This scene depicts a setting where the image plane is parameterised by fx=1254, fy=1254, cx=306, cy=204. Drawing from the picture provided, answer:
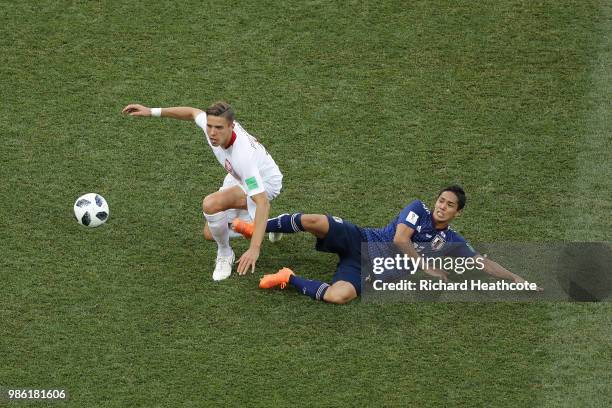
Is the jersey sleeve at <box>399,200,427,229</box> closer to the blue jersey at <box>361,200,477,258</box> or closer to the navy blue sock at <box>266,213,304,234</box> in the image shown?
the blue jersey at <box>361,200,477,258</box>

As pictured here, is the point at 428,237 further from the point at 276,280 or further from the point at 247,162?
the point at 247,162

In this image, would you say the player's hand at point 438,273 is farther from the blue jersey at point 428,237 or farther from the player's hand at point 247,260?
the player's hand at point 247,260

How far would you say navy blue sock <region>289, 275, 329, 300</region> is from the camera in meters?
9.27

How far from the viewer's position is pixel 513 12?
12469 millimetres

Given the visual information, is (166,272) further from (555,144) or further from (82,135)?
(555,144)

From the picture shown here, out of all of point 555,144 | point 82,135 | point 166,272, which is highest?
point 82,135

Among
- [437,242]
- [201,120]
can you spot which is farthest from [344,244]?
[201,120]

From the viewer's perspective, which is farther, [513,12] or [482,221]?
[513,12]

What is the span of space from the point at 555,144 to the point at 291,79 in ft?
8.26

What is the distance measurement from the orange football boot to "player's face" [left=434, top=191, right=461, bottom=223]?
118 centimetres

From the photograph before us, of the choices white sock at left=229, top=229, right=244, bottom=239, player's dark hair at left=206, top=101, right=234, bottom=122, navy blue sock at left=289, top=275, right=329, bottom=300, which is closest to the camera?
player's dark hair at left=206, top=101, right=234, bottom=122

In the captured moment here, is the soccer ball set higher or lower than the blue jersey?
higher

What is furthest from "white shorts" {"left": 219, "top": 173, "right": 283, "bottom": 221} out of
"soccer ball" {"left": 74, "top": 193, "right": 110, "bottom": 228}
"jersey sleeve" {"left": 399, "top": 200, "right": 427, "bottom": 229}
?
"jersey sleeve" {"left": 399, "top": 200, "right": 427, "bottom": 229}

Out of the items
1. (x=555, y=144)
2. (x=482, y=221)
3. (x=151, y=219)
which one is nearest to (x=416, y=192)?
(x=482, y=221)
